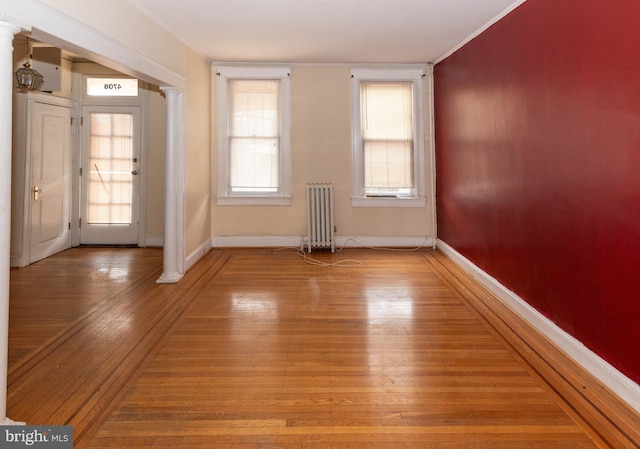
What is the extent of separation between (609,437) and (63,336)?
3551mm

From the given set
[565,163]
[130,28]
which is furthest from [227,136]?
[565,163]

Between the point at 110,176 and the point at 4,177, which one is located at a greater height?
the point at 110,176

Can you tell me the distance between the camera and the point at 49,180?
19.6 ft

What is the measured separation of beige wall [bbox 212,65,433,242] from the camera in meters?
6.47

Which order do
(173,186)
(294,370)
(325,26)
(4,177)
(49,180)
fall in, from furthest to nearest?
(49,180) → (173,186) → (325,26) → (294,370) → (4,177)

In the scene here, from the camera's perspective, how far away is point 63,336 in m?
3.21

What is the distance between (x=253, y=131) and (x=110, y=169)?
2397mm

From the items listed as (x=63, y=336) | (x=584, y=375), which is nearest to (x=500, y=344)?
(x=584, y=375)

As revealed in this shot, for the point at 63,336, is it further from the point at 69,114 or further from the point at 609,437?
the point at 69,114

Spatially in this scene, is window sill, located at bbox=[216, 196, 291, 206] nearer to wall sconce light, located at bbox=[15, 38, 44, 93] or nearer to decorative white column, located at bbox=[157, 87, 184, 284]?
decorative white column, located at bbox=[157, 87, 184, 284]

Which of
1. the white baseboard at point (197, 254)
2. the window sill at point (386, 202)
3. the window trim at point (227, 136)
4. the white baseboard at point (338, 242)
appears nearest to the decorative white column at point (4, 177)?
the white baseboard at point (197, 254)

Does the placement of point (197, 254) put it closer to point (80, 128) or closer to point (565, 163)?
point (80, 128)

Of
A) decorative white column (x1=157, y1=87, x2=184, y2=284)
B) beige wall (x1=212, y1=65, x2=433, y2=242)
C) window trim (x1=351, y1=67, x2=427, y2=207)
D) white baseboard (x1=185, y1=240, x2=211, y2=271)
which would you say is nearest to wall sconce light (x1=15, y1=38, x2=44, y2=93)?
decorative white column (x1=157, y1=87, x2=184, y2=284)

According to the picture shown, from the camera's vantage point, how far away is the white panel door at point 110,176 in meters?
6.66
